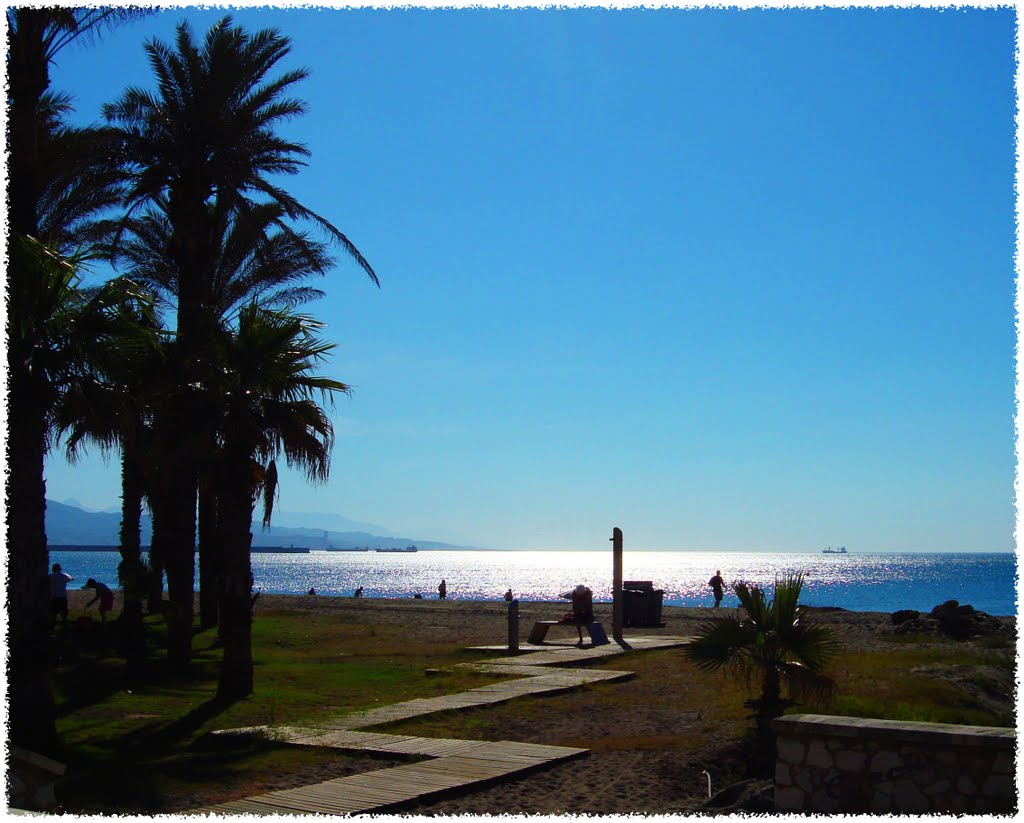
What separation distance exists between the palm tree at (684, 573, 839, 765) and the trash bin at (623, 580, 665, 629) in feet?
59.1

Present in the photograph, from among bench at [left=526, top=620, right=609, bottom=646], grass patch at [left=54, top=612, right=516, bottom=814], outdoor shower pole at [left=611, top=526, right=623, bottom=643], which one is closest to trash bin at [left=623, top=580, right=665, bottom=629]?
outdoor shower pole at [left=611, top=526, right=623, bottom=643]

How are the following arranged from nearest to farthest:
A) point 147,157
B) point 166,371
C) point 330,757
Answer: point 330,757, point 166,371, point 147,157

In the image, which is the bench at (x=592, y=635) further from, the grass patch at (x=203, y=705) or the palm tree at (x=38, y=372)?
the palm tree at (x=38, y=372)

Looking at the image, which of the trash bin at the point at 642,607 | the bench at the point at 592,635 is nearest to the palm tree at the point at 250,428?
the bench at the point at 592,635

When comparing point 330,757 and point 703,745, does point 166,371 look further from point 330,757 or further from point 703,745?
point 703,745

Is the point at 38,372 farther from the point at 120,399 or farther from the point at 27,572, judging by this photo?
the point at 27,572

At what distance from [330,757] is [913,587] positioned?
142 m

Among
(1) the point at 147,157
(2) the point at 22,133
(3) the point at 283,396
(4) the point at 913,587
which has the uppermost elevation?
(1) the point at 147,157

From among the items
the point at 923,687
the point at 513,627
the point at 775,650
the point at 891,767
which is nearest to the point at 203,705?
the point at 513,627

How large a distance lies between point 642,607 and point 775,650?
61.0 feet

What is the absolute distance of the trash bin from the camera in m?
28.9

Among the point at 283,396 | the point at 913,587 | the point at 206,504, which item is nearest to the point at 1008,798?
the point at 283,396

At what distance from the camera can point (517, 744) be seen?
35.5 feet

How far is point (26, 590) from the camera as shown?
10359mm
